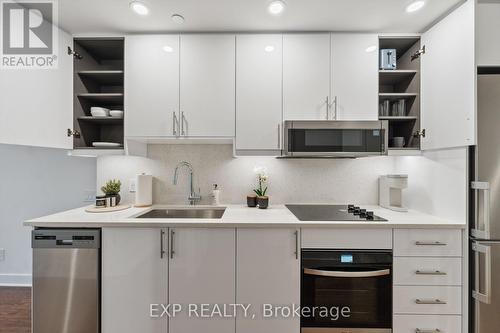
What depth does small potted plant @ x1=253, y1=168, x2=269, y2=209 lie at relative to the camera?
2031mm

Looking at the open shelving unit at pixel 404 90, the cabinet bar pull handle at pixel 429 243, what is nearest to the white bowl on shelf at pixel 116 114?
the open shelving unit at pixel 404 90

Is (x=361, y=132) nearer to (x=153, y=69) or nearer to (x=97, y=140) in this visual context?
(x=153, y=69)

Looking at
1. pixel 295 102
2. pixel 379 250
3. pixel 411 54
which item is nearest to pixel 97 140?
pixel 295 102

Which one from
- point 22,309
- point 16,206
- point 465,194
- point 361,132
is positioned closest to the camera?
point 465,194

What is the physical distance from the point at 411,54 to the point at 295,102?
44.6 inches

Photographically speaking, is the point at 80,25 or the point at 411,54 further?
the point at 411,54

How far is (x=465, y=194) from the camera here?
59.7 inches

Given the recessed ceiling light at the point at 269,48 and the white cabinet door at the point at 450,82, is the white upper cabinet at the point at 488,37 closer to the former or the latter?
the white cabinet door at the point at 450,82

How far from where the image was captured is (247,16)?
1729 mm

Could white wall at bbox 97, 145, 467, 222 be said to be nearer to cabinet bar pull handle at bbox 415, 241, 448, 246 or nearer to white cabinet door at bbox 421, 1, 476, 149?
white cabinet door at bbox 421, 1, 476, 149

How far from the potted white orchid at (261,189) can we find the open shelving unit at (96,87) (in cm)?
125

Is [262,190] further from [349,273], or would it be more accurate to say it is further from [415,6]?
[415,6]

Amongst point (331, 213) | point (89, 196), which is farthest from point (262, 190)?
point (89, 196)

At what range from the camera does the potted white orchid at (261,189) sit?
2.03 m
